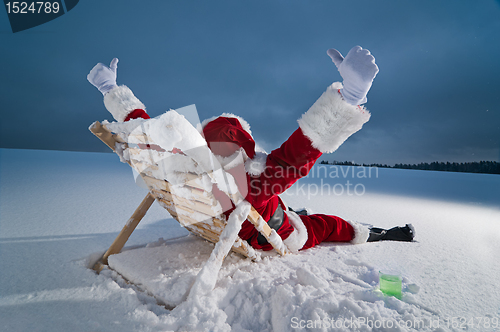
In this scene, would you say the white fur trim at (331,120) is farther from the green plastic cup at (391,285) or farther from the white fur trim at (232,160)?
Result: the green plastic cup at (391,285)

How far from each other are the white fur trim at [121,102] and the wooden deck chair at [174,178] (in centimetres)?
28

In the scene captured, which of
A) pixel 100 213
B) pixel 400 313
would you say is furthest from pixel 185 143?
pixel 100 213

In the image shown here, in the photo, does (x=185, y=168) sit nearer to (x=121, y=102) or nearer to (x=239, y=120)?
(x=239, y=120)

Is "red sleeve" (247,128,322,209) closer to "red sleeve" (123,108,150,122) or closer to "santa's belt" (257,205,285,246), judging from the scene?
"santa's belt" (257,205,285,246)

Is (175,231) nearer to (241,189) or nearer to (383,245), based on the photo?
(241,189)

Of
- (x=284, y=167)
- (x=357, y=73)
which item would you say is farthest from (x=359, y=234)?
(x=357, y=73)

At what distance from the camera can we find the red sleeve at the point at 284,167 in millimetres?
1014

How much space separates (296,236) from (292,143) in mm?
808

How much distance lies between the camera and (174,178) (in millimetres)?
1096

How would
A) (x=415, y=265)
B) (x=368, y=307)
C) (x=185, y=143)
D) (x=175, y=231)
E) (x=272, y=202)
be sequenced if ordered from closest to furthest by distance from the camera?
(x=185, y=143), (x=368, y=307), (x=272, y=202), (x=415, y=265), (x=175, y=231)

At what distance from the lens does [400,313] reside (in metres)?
1.00

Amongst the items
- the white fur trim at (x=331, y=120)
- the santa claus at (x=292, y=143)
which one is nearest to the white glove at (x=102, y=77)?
the santa claus at (x=292, y=143)

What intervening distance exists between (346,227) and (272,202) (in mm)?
817

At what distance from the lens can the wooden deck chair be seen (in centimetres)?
100
